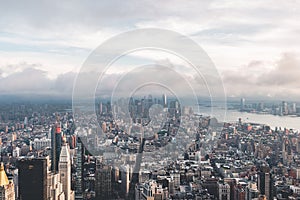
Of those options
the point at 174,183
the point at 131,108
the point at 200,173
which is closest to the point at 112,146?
the point at 131,108

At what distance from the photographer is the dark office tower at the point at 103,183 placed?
9.26ft

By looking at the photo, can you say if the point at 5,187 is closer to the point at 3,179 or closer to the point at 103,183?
the point at 3,179

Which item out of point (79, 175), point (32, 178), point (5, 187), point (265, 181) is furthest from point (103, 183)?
point (265, 181)

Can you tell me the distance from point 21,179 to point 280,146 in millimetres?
2278

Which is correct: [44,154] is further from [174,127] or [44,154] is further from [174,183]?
[174,127]

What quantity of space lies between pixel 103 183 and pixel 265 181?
137cm

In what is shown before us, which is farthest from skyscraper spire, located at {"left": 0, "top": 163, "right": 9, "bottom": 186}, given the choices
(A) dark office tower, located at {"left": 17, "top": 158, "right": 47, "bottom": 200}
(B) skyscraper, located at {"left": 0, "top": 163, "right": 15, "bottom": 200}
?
(A) dark office tower, located at {"left": 17, "top": 158, "right": 47, "bottom": 200}

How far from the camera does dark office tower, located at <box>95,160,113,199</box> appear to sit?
2821 millimetres

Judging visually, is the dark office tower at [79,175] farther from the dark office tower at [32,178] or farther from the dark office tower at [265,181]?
the dark office tower at [265,181]

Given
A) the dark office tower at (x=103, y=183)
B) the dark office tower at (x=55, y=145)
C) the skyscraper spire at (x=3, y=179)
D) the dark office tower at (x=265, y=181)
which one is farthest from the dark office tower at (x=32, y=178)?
the dark office tower at (x=265, y=181)

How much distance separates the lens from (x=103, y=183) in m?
3.03

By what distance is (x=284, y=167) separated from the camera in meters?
3.43

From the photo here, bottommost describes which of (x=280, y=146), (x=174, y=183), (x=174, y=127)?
(x=174, y=183)

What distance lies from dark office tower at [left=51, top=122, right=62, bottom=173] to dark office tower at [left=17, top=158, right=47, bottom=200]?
0.08m
